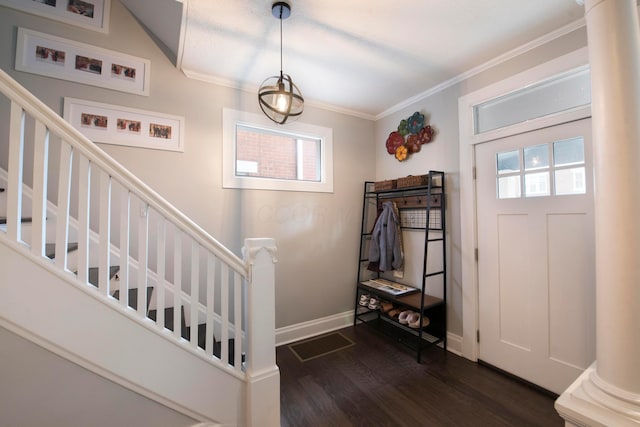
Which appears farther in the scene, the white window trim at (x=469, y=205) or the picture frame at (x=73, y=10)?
the white window trim at (x=469, y=205)

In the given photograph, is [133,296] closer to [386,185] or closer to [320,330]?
[320,330]

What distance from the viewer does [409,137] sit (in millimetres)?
2699

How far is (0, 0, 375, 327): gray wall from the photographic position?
184 cm

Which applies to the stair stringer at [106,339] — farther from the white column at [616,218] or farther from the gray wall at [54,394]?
the white column at [616,218]

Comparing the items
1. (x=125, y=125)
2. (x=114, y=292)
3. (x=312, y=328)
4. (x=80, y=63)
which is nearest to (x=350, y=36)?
(x=125, y=125)

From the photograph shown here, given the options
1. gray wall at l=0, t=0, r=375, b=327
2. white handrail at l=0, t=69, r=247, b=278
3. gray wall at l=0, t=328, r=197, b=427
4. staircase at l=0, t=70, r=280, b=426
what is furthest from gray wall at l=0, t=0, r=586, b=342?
gray wall at l=0, t=328, r=197, b=427

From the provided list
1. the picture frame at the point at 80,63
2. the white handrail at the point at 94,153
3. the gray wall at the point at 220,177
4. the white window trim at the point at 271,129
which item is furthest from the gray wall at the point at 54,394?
the picture frame at the point at 80,63

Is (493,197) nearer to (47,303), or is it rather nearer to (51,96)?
(47,303)

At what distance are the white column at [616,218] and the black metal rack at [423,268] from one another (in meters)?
1.22

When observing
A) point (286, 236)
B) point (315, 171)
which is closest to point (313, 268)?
point (286, 236)

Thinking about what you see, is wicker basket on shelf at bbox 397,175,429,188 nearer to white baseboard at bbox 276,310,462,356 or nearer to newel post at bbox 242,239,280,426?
white baseboard at bbox 276,310,462,356

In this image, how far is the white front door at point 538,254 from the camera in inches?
64.1

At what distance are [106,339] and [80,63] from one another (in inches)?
76.1

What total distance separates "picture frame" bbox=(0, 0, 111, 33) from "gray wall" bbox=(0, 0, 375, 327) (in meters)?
0.04
